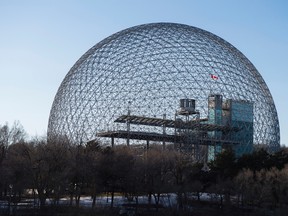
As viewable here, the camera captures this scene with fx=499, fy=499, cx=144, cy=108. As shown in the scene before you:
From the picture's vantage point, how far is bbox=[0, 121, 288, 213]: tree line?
3198cm

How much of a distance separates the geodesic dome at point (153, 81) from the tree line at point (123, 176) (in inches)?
403

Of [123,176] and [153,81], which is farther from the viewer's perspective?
[153,81]

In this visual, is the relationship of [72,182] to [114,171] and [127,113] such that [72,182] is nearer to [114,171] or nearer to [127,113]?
[114,171]

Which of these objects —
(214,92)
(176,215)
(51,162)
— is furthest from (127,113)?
(176,215)

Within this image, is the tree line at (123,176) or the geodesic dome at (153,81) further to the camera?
the geodesic dome at (153,81)

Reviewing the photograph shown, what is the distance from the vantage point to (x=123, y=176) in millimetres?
34688

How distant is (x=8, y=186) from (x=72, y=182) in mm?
5227

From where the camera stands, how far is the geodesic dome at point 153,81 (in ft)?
155

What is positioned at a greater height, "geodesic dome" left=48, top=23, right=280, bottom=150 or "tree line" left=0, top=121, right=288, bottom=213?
"geodesic dome" left=48, top=23, right=280, bottom=150

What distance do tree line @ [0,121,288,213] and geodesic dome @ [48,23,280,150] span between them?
10247 mm

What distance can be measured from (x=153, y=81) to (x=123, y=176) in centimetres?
1467

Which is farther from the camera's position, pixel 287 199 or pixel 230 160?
pixel 230 160

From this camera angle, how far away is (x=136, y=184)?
3362 cm

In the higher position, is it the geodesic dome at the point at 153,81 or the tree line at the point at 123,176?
the geodesic dome at the point at 153,81
